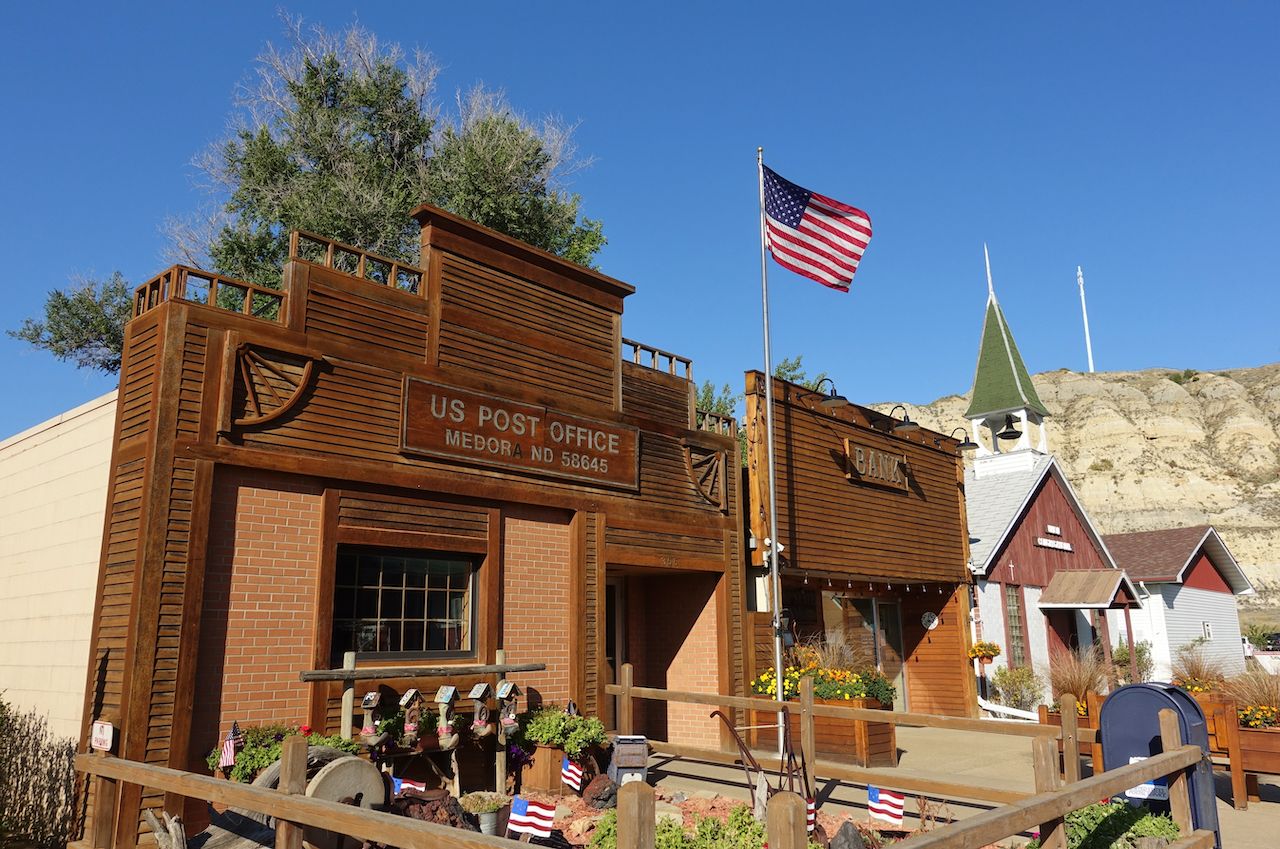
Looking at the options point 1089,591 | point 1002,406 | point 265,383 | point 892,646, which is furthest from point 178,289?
point 1002,406

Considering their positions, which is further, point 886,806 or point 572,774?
point 572,774

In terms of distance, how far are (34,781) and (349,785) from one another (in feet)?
16.5

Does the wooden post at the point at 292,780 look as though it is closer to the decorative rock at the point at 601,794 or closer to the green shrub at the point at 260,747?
the green shrub at the point at 260,747

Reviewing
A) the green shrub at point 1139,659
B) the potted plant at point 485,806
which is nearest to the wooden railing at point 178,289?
the potted plant at point 485,806

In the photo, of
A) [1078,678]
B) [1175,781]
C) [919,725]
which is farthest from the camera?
[1078,678]

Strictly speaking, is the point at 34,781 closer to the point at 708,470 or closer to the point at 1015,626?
the point at 708,470

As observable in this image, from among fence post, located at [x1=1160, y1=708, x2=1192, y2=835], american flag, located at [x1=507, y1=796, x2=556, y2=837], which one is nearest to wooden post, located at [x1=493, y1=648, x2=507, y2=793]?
american flag, located at [x1=507, y1=796, x2=556, y2=837]

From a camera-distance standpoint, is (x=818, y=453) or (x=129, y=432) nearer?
(x=129, y=432)

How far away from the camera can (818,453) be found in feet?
54.4

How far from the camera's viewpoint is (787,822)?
3.33 metres

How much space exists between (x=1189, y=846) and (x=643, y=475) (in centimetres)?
807

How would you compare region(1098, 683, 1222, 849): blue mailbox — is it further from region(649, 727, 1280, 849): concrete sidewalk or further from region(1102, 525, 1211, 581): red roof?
region(1102, 525, 1211, 581): red roof

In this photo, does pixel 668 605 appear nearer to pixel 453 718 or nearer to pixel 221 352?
pixel 453 718

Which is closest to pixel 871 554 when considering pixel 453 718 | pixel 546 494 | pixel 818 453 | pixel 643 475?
pixel 818 453
